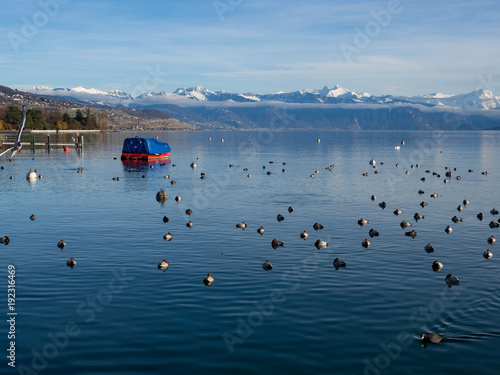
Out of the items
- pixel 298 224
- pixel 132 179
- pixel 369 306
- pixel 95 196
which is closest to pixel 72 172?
pixel 132 179

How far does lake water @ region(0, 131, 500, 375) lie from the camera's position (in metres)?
22.1

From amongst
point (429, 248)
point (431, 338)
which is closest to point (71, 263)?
point (431, 338)

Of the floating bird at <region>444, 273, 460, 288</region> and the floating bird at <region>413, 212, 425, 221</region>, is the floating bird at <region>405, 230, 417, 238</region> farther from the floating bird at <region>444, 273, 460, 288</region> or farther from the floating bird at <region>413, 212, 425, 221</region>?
the floating bird at <region>444, 273, 460, 288</region>

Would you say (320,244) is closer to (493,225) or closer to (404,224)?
(404,224)

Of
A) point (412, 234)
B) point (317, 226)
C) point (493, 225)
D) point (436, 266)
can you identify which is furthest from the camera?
point (493, 225)

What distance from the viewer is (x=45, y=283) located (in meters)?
31.5

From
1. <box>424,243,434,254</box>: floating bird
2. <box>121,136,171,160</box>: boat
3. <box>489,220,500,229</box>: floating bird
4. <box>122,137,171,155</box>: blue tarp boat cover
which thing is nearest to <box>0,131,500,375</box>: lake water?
<box>424,243,434,254</box>: floating bird

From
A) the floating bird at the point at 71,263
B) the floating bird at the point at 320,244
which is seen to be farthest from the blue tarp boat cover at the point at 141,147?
the floating bird at the point at 71,263

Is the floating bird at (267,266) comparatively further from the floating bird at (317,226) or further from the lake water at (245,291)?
the floating bird at (317,226)

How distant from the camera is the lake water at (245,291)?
22.1 metres

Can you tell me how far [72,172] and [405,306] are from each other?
85.7 m

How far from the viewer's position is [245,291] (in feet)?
99.3

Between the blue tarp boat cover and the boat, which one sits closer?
the boat

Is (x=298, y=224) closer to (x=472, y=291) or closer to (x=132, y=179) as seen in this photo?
(x=472, y=291)
